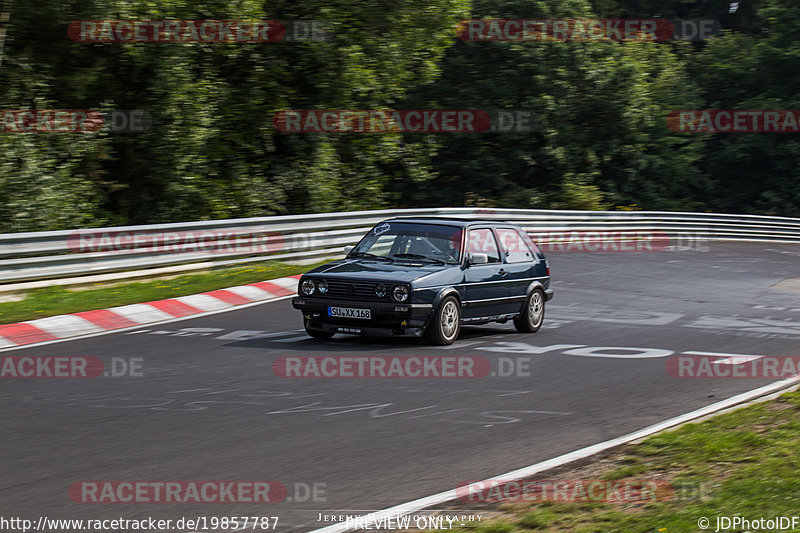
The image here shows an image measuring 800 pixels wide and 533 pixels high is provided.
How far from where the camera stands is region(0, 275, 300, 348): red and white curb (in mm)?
11688

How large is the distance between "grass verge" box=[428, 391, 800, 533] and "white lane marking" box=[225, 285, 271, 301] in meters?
9.12

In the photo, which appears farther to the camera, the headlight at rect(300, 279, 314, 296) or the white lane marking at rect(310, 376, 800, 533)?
the headlight at rect(300, 279, 314, 296)

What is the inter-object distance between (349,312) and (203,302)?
3981mm

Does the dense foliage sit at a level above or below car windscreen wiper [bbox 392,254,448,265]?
above

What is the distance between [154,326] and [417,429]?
6121 mm

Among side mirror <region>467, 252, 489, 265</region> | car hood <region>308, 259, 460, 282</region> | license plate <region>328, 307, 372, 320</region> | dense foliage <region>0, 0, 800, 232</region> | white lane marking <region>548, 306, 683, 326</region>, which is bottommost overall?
white lane marking <region>548, 306, 683, 326</region>

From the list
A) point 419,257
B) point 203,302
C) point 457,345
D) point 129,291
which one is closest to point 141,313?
point 203,302

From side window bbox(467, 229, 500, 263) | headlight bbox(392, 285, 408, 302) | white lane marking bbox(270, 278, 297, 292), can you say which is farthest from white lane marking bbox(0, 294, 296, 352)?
side window bbox(467, 229, 500, 263)

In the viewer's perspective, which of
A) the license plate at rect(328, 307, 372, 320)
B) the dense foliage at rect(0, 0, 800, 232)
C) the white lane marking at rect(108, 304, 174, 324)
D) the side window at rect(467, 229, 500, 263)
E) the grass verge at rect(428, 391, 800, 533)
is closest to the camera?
the grass verge at rect(428, 391, 800, 533)

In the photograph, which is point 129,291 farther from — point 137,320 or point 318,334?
point 318,334

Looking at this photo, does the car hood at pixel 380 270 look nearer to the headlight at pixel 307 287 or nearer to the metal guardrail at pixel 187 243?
the headlight at pixel 307 287

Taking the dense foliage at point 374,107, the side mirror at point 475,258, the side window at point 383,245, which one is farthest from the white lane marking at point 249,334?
the dense foliage at point 374,107

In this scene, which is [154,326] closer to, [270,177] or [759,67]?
[270,177]

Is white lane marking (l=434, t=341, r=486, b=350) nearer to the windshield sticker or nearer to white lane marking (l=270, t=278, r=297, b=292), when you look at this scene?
the windshield sticker
